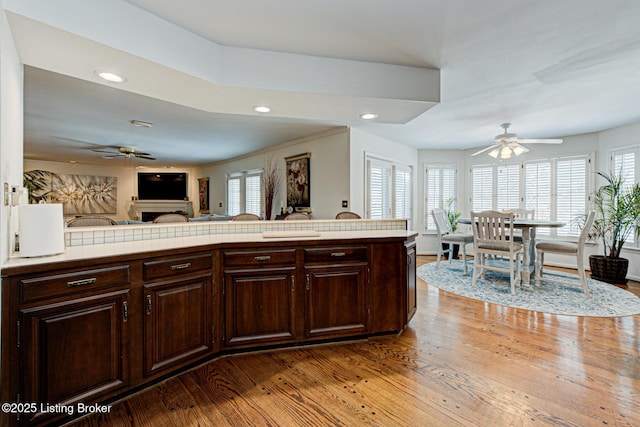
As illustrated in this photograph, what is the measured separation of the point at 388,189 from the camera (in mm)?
5824

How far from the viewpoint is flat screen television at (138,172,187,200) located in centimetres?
939

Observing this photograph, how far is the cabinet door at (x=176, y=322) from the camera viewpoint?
1819mm

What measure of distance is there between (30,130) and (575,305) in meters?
7.94

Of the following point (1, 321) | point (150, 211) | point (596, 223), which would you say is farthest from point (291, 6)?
point (150, 211)

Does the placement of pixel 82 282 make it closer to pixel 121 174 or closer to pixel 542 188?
pixel 542 188

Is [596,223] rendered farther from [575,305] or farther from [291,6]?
[291,6]

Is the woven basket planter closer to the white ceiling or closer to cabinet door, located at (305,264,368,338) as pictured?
the white ceiling

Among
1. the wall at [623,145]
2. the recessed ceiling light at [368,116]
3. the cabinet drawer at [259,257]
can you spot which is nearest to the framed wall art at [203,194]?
the recessed ceiling light at [368,116]

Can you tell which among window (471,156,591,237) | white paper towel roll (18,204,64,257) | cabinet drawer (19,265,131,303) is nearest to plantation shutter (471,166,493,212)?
window (471,156,591,237)

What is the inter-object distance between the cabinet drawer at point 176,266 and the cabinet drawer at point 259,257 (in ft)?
0.46

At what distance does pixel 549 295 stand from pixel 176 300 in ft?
13.8

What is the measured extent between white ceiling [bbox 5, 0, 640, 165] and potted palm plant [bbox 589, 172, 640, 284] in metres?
1.09

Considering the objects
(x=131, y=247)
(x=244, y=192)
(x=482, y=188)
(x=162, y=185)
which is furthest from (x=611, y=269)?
(x=162, y=185)

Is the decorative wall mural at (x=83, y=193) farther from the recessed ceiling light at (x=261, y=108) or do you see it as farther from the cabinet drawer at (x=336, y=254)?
the cabinet drawer at (x=336, y=254)
